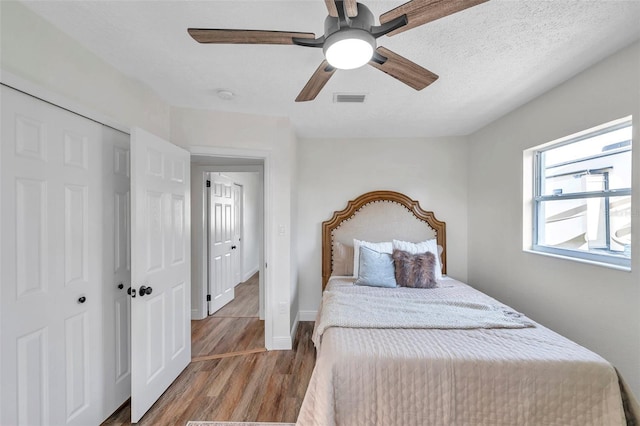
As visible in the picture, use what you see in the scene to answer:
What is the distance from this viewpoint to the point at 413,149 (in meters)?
3.52

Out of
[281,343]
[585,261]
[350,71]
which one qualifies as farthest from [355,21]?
[281,343]

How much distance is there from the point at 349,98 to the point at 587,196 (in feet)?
6.50

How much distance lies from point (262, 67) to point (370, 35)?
1036 mm

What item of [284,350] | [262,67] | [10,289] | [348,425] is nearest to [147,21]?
[262,67]

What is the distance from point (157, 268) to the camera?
1984 mm

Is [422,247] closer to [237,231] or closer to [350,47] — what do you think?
[350,47]

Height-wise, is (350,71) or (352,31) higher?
(350,71)

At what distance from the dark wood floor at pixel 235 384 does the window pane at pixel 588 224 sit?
2.44 meters

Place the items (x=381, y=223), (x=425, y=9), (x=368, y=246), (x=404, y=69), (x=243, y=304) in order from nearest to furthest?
(x=425, y=9), (x=404, y=69), (x=368, y=246), (x=381, y=223), (x=243, y=304)

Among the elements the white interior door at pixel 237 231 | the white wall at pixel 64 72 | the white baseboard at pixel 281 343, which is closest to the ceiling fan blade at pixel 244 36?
the white wall at pixel 64 72

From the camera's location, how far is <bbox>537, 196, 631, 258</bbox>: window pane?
1779 mm

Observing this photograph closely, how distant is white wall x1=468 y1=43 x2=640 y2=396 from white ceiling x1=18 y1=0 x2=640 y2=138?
6.3 inches

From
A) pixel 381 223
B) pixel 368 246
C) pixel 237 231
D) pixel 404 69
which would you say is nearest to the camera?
pixel 404 69

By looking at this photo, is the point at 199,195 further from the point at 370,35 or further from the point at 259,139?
the point at 370,35
